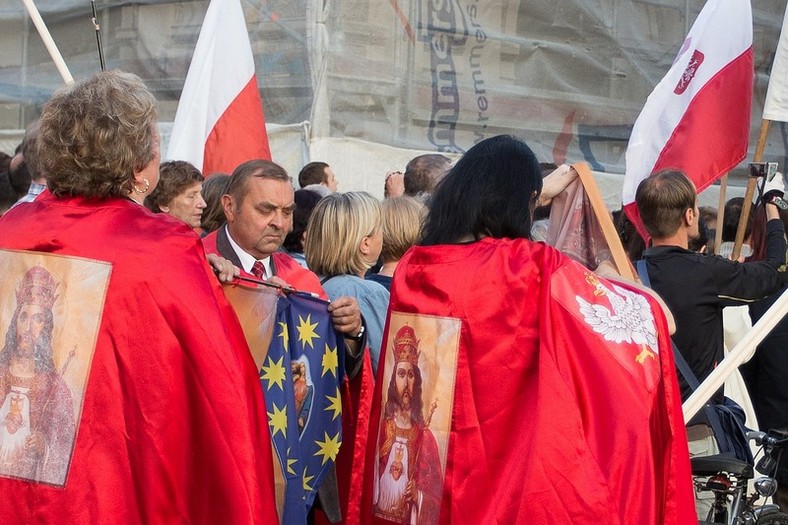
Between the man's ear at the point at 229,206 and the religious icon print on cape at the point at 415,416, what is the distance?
921 mm

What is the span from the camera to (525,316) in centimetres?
399

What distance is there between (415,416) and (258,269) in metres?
0.96

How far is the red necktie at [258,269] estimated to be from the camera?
4.80 meters

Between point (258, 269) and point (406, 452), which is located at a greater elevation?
point (258, 269)

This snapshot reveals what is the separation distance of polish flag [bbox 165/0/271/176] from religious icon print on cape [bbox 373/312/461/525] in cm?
382

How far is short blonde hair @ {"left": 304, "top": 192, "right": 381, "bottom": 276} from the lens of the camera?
532 centimetres

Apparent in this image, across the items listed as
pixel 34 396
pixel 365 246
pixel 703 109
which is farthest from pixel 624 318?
pixel 703 109

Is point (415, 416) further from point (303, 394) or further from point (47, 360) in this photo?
point (47, 360)

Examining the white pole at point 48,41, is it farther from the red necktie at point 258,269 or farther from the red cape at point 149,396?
the red cape at point 149,396

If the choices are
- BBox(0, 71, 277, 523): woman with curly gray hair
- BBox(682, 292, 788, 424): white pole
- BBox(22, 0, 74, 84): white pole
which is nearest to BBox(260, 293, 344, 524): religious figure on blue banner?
BBox(0, 71, 277, 523): woman with curly gray hair

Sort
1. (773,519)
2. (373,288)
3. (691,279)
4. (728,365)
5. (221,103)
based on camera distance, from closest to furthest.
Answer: (728,365), (373,288), (691,279), (773,519), (221,103)

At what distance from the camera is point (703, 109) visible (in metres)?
7.67

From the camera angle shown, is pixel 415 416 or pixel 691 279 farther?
pixel 691 279

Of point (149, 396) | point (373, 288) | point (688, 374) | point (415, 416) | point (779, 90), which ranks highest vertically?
point (779, 90)
